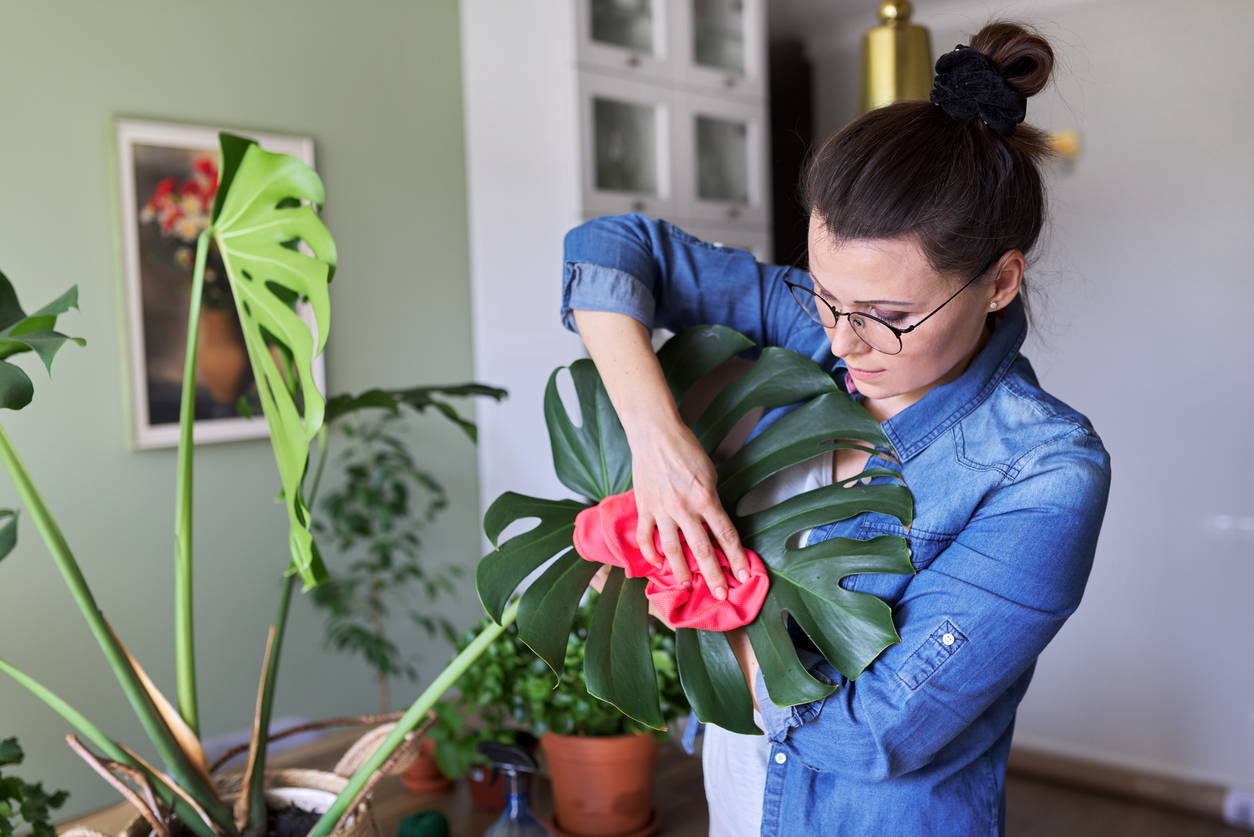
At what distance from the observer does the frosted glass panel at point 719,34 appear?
10.5 feet

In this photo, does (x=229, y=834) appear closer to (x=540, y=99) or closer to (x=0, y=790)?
(x=0, y=790)

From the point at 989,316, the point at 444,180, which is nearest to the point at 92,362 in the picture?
the point at 444,180

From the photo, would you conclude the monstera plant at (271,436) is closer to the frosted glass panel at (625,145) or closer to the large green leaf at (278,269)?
the large green leaf at (278,269)

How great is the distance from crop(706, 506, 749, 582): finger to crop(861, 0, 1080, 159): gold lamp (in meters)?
Result: 1.18

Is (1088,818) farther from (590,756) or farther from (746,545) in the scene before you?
(746,545)

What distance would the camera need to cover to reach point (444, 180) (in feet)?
10.3

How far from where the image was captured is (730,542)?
980mm

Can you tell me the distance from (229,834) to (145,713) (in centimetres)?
17

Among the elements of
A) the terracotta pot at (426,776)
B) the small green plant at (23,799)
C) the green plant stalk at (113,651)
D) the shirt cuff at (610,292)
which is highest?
the shirt cuff at (610,292)

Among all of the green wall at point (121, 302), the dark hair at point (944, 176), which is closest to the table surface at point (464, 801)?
the dark hair at point (944, 176)

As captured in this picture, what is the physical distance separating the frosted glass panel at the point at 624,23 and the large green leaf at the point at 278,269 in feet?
6.65

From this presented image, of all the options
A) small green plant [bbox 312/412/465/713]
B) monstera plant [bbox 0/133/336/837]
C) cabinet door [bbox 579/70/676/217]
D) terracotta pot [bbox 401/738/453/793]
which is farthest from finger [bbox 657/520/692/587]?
cabinet door [bbox 579/70/676/217]

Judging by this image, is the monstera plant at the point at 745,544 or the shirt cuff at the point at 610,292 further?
the shirt cuff at the point at 610,292

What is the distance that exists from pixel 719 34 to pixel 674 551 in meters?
2.69
